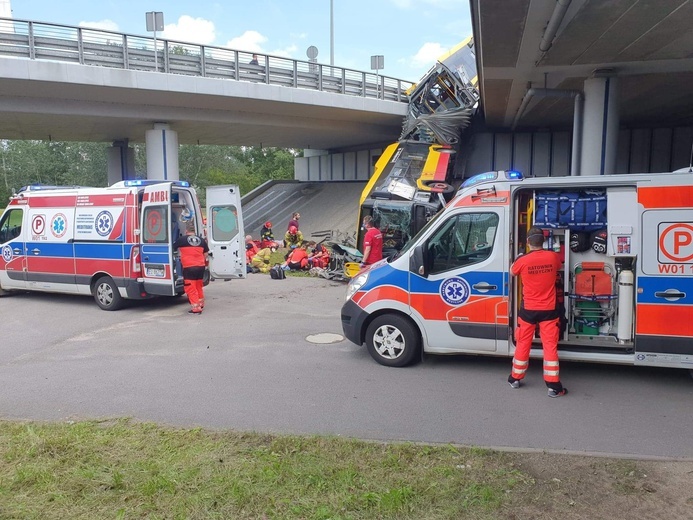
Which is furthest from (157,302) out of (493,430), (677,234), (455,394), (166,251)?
(677,234)

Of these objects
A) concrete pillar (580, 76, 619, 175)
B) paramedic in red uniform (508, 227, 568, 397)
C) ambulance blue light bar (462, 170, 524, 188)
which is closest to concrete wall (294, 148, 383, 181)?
concrete pillar (580, 76, 619, 175)

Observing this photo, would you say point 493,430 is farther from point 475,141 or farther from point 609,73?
point 475,141

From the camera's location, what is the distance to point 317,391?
625 centimetres

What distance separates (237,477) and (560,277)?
4.32 meters

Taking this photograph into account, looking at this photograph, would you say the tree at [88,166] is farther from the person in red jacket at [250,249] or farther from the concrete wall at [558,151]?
the person in red jacket at [250,249]

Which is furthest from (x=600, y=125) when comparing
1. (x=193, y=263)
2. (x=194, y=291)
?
(x=194, y=291)

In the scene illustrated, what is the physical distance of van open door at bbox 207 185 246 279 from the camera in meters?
12.0

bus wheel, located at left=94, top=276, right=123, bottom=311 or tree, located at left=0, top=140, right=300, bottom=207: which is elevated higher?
tree, located at left=0, top=140, right=300, bottom=207

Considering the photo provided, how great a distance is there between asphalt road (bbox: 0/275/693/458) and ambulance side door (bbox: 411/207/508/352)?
1.66ft

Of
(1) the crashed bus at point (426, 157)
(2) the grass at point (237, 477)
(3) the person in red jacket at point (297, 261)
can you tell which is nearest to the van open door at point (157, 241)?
(2) the grass at point (237, 477)

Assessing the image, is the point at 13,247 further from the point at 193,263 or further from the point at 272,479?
the point at 272,479

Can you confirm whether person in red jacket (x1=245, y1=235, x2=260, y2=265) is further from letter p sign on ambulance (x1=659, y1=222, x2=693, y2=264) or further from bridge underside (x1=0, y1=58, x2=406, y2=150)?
letter p sign on ambulance (x1=659, y1=222, x2=693, y2=264)

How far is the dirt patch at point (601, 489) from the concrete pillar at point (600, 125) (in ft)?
34.8

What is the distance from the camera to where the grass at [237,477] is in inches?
147
